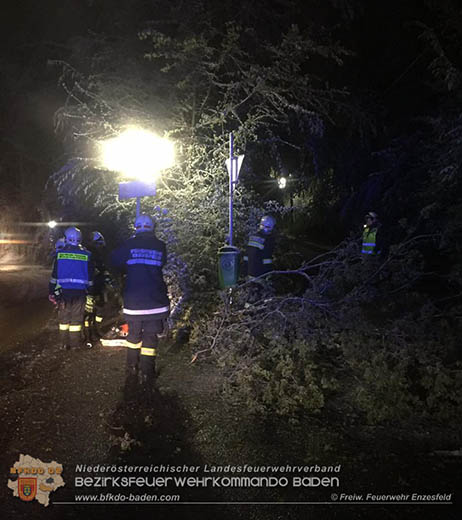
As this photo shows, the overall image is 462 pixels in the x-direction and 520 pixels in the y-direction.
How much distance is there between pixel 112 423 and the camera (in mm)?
3830

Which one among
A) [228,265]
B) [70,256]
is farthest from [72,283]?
[228,265]

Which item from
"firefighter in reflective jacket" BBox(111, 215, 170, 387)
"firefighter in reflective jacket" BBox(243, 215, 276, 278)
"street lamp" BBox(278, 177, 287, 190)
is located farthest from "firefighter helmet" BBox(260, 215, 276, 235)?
"street lamp" BBox(278, 177, 287, 190)

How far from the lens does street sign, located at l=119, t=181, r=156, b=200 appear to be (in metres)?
6.10

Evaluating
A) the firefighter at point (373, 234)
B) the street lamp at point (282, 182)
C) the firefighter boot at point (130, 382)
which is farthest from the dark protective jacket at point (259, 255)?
the street lamp at point (282, 182)

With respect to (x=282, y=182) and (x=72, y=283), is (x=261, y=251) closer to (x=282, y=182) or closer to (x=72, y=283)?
(x=72, y=283)

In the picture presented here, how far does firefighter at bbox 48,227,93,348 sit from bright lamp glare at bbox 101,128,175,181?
4.89 feet

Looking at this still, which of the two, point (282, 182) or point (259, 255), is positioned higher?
point (282, 182)

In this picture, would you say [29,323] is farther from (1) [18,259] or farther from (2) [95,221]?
(1) [18,259]

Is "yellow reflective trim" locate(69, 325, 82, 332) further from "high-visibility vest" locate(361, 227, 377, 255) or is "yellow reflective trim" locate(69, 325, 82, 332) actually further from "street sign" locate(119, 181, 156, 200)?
"high-visibility vest" locate(361, 227, 377, 255)

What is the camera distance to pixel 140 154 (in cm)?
658

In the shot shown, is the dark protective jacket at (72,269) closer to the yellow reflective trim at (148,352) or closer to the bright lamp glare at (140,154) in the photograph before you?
the bright lamp glare at (140,154)

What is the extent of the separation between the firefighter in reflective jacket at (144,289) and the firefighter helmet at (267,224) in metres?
2.18

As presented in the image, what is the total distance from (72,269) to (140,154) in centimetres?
221

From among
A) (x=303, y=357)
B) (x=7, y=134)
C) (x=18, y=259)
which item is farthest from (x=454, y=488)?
(x=7, y=134)
